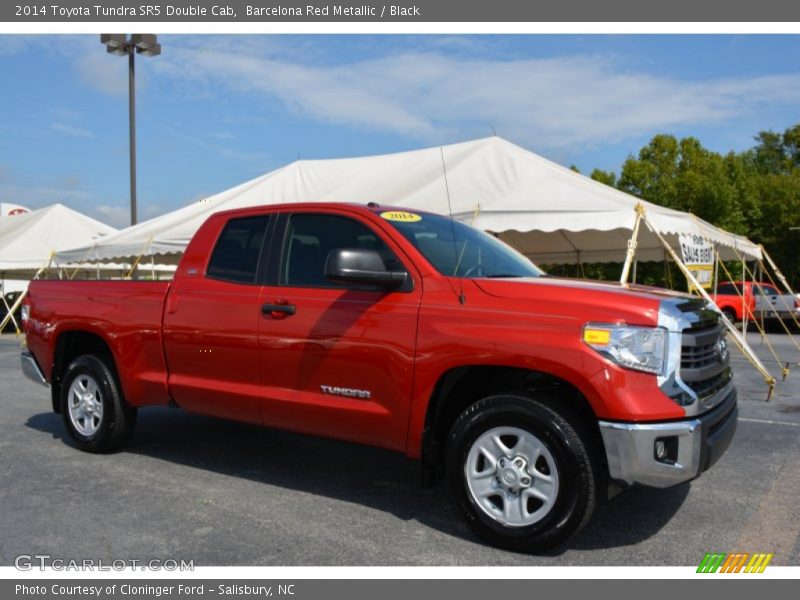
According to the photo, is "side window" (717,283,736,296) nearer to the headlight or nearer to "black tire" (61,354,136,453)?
"black tire" (61,354,136,453)

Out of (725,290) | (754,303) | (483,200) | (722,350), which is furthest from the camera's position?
(725,290)

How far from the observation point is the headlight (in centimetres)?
358

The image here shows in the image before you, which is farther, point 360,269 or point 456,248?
point 456,248

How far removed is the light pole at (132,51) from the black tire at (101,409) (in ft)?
50.3

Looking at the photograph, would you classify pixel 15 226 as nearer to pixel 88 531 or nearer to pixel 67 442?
pixel 67 442

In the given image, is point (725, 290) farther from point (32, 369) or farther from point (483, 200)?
point (32, 369)

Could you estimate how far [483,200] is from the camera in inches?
424

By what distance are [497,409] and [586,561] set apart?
0.87 metres

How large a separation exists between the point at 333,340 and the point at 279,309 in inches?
18.7

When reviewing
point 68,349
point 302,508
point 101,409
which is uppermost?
point 68,349

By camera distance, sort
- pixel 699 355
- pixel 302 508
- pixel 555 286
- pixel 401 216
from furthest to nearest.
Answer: pixel 401 216
pixel 302 508
pixel 555 286
pixel 699 355

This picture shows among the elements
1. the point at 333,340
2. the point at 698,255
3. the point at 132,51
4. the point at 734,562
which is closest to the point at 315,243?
the point at 333,340

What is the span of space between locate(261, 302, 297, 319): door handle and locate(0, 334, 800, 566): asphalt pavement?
117 cm

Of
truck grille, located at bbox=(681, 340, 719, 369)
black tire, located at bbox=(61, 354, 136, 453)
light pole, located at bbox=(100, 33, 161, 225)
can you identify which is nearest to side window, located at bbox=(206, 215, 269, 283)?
black tire, located at bbox=(61, 354, 136, 453)
